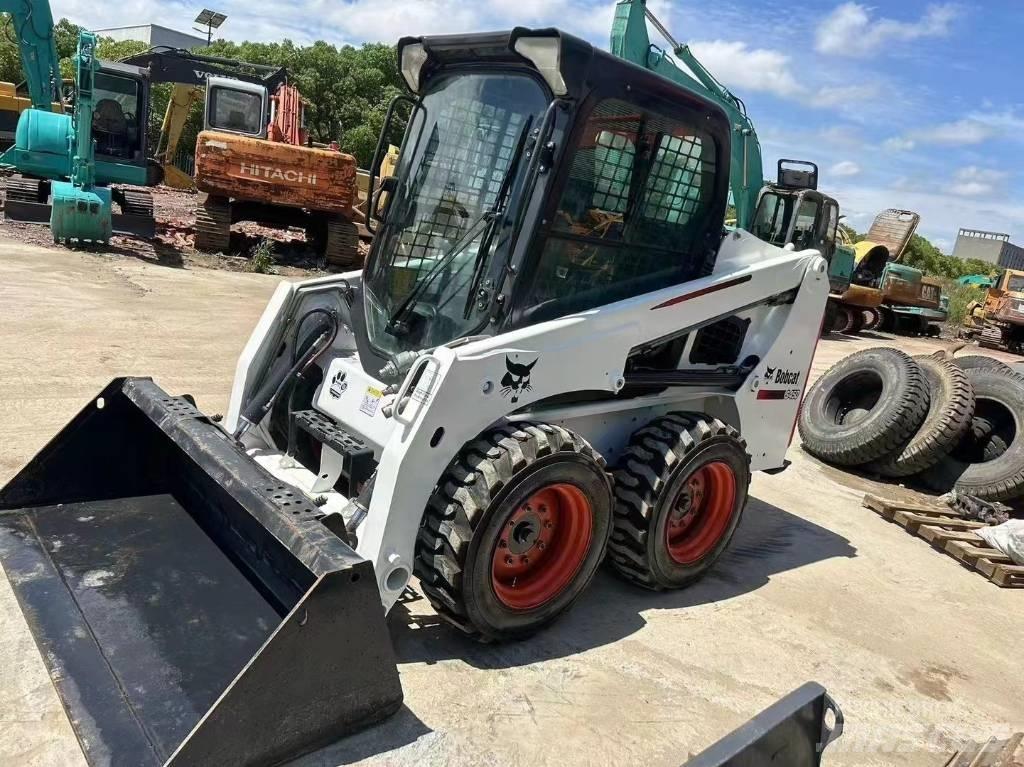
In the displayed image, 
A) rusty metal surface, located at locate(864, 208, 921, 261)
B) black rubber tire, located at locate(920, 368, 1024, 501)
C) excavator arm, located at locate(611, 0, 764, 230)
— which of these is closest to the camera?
black rubber tire, located at locate(920, 368, 1024, 501)

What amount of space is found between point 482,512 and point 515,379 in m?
0.57

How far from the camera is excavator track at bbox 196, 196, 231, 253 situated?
14.1 m

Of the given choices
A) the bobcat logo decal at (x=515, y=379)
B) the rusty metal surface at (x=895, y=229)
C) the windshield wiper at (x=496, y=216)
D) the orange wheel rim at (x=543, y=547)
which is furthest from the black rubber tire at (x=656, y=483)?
the rusty metal surface at (x=895, y=229)

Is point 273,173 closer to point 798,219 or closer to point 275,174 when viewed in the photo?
point 275,174

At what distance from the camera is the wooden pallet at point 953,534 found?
5.16 metres

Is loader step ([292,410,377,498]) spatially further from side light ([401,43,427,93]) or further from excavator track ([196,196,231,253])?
excavator track ([196,196,231,253])

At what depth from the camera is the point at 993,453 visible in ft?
22.4

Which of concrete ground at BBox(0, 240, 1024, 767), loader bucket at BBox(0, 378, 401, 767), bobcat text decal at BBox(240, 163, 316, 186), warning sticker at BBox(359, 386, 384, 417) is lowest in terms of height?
concrete ground at BBox(0, 240, 1024, 767)

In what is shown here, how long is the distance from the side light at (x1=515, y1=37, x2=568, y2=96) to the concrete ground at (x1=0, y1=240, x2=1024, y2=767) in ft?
7.70

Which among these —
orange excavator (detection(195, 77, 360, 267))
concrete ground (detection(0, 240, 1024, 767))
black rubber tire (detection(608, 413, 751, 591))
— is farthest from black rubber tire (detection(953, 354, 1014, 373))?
orange excavator (detection(195, 77, 360, 267))


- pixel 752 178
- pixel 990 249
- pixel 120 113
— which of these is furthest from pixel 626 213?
pixel 990 249

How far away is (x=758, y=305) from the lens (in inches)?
178

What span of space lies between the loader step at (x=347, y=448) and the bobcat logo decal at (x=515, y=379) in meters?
0.69

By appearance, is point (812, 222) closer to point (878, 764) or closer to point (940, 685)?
point (940, 685)
